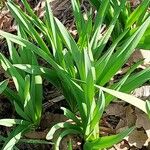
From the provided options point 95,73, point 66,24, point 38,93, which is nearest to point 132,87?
point 95,73

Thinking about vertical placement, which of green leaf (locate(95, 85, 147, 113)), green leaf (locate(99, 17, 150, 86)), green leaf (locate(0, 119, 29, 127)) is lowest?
green leaf (locate(0, 119, 29, 127))

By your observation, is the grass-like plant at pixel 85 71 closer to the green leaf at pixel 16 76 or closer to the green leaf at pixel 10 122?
the green leaf at pixel 16 76

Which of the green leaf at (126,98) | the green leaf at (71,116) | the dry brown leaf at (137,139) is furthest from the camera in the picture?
the dry brown leaf at (137,139)

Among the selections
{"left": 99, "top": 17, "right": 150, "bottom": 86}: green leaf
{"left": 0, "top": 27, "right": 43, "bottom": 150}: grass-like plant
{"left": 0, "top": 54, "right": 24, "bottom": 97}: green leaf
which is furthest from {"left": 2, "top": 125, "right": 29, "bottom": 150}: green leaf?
{"left": 99, "top": 17, "right": 150, "bottom": 86}: green leaf

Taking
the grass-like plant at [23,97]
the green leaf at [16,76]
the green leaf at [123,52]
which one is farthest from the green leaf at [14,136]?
the green leaf at [123,52]

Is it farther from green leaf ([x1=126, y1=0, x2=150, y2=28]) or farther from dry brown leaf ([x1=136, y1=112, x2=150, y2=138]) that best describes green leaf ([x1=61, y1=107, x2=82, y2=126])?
green leaf ([x1=126, y1=0, x2=150, y2=28])

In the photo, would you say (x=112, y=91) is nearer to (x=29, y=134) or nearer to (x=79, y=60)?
(x=79, y=60)

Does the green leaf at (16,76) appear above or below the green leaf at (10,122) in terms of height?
above

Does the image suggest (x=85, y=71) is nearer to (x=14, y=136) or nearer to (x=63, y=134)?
(x=63, y=134)

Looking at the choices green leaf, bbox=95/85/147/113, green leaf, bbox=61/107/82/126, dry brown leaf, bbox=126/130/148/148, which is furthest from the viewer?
dry brown leaf, bbox=126/130/148/148
